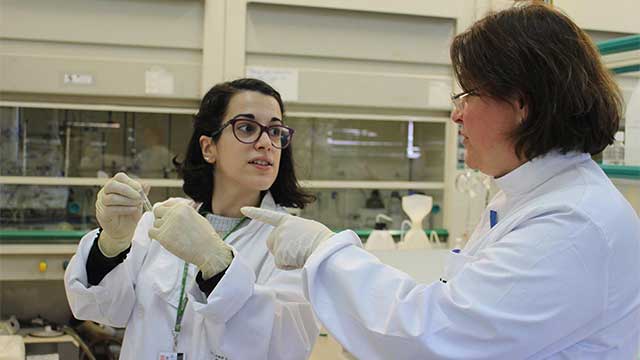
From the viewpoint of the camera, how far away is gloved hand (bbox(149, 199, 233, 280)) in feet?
3.92

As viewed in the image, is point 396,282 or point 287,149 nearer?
point 396,282

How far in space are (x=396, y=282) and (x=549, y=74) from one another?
391 millimetres

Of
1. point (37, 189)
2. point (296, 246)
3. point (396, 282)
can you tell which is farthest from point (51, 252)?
point (396, 282)

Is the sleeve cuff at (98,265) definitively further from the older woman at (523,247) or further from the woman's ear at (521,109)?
the woman's ear at (521,109)

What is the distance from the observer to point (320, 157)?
3.10 meters

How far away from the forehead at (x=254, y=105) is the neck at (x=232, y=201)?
179 mm

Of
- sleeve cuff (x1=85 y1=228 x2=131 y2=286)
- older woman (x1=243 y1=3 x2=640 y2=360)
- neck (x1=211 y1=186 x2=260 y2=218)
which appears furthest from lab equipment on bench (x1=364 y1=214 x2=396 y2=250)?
older woman (x1=243 y1=3 x2=640 y2=360)

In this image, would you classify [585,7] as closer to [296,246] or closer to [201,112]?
[201,112]

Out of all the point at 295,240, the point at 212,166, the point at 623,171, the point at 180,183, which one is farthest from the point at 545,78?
the point at 180,183

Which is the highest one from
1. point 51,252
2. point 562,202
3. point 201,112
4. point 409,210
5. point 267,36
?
point 267,36

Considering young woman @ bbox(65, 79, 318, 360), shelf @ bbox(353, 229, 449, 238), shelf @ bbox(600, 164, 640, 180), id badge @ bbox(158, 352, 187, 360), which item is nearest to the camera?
young woman @ bbox(65, 79, 318, 360)

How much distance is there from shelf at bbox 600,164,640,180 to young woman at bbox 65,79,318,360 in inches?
31.4

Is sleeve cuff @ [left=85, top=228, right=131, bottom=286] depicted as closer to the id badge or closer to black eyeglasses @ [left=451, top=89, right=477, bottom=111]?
the id badge

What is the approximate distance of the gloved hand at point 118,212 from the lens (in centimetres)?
136
